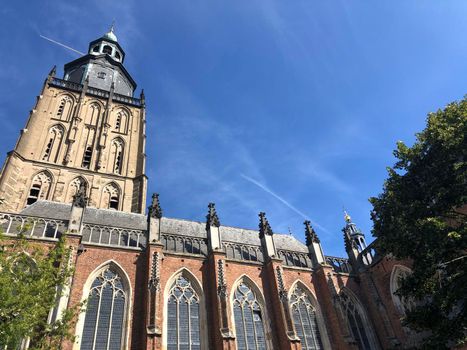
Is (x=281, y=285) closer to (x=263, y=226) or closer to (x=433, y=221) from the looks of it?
(x=263, y=226)

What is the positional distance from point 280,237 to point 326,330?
847cm

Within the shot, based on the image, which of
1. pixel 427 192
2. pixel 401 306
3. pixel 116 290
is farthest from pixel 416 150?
pixel 116 290

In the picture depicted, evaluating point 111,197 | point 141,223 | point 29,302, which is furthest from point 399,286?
point 111,197

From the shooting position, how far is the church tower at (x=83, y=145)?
2678 cm

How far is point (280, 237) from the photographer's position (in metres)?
27.0

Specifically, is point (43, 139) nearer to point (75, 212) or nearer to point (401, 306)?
point (75, 212)

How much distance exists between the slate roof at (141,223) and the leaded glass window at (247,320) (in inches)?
190

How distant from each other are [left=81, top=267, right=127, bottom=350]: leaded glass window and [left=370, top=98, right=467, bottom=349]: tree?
1247cm

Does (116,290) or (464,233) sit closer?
(464,233)

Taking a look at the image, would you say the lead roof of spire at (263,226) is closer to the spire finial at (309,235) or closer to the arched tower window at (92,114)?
the spire finial at (309,235)

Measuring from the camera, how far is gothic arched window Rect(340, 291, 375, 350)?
20281 mm

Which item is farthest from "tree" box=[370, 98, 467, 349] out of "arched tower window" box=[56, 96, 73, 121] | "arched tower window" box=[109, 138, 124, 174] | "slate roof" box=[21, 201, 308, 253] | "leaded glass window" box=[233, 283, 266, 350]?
"arched tower window" box=[56, 96, 73, 121]

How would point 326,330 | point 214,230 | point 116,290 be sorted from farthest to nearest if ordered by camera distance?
point 214,230, point 326,330, point 116,290

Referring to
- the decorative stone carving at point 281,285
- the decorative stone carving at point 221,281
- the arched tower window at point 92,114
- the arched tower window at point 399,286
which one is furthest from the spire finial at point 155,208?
the arched tower window at point 92,114
